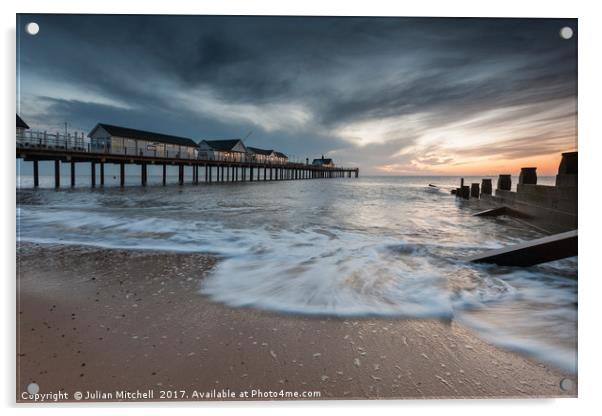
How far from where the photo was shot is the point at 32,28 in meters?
2.19

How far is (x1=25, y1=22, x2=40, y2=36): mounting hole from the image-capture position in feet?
7.14

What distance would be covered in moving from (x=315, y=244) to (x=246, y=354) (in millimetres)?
2384

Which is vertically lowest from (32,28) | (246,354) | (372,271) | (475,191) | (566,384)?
(566,384)

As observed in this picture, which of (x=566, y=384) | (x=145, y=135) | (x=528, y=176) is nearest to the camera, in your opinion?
(x=566, y=384)

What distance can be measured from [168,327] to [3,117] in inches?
74.9

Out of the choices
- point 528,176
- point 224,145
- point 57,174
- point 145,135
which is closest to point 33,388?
point 528,176

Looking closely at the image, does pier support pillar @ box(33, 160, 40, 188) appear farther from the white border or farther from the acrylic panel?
the white border

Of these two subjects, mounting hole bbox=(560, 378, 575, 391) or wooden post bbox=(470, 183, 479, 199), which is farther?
wooden post bbox=(470, 183, 479, 199)

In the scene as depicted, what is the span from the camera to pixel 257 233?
4.44 meters

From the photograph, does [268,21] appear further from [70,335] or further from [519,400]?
[519,400]

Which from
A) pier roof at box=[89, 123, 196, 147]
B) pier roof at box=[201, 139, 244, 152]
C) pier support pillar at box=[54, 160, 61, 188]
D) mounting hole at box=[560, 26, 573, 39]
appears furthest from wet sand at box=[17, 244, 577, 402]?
pier roof at box=[201, 139, 244, 152]

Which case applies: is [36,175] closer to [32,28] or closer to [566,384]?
[32,28]

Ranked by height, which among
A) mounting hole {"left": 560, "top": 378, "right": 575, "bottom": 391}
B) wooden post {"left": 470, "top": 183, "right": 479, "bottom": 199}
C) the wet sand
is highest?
wooden post {"left": 470, "top": 183, "right": 479, "bottom": 199}
